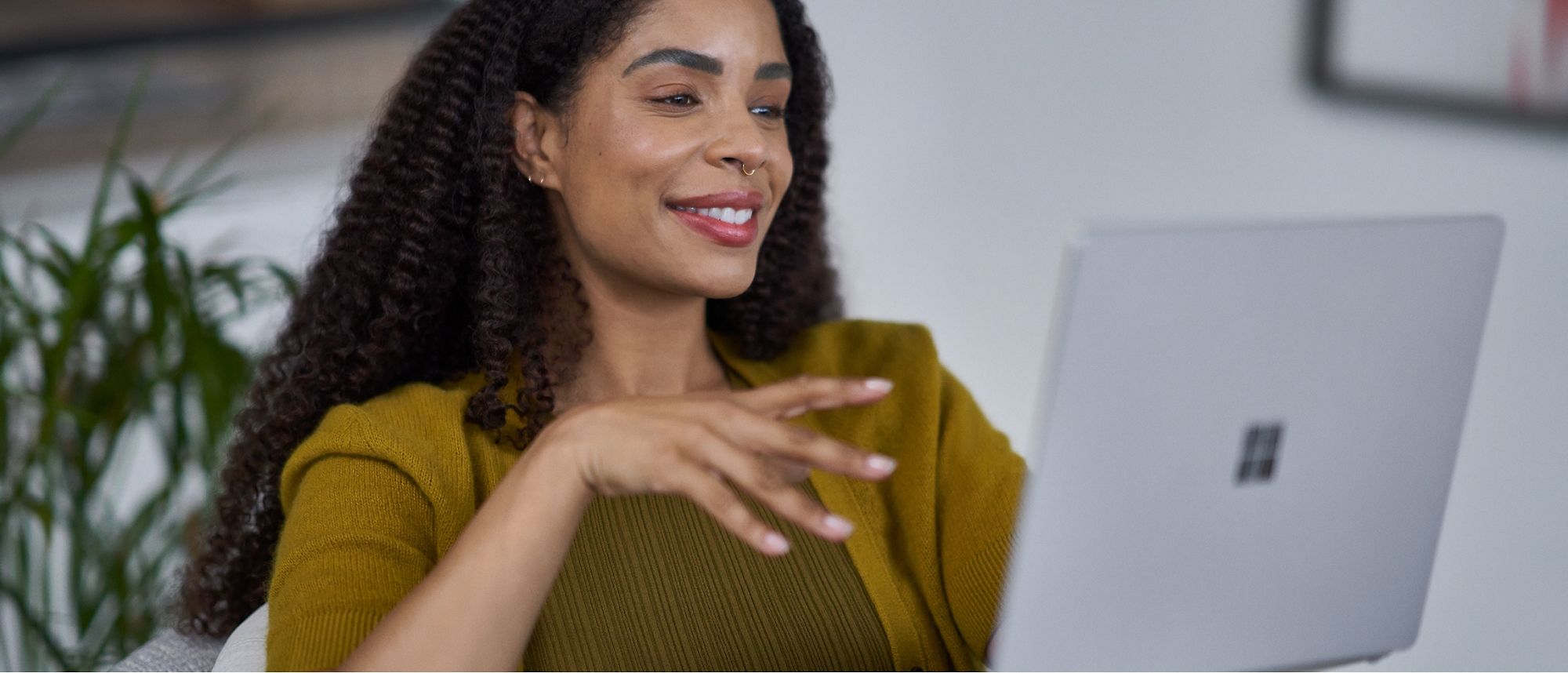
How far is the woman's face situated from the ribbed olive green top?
0.25m

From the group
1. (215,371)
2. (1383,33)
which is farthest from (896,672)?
(1383,33)

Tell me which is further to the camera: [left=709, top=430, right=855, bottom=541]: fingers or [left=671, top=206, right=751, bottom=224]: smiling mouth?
[left=671, top=206, right=751, bottom=224]: smiling mouth

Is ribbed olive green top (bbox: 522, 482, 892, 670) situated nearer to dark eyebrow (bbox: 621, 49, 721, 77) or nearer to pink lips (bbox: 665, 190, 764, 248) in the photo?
pink lips (bbox: 665, 190, 764, 248)

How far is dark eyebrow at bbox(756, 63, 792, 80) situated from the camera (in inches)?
53.9

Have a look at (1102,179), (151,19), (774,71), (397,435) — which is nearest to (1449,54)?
(1102,179)

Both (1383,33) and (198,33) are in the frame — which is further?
(198,33)

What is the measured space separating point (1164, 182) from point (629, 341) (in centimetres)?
133

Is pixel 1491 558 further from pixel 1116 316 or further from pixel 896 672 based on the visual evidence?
pixel 1116 316

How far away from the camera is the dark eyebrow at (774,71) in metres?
1.37

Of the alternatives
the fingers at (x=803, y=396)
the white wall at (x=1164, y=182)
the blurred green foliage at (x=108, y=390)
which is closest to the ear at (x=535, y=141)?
the blurred green foliage at (x=108, y=390)

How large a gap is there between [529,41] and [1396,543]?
0.96m

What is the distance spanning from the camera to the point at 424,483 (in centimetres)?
125

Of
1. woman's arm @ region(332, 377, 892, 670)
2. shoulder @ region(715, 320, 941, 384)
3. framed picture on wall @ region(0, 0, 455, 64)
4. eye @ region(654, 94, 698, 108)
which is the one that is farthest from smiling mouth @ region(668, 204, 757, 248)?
framed picture on wall @ region(0, 0, 455, 64)

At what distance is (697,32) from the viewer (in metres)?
1.34
